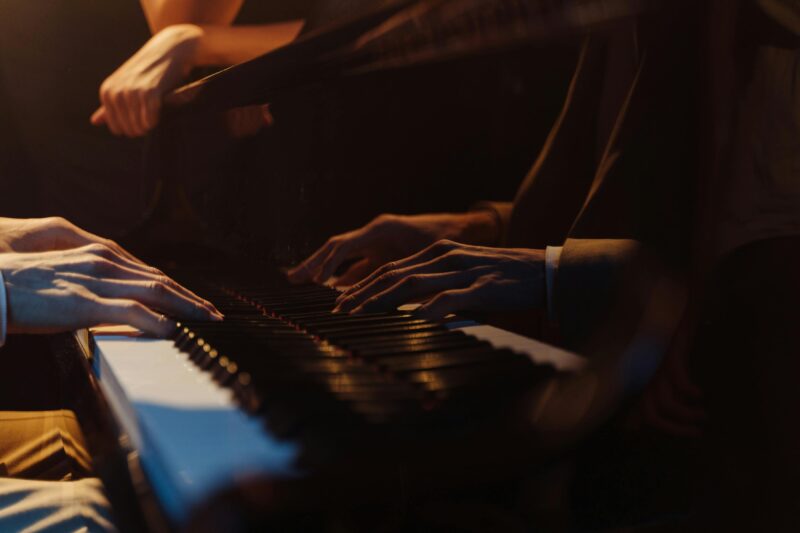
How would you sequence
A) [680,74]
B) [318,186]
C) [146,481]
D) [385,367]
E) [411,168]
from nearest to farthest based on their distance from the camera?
[146,481]
[385,367]
[680,74]
[411,168]
[318,186]

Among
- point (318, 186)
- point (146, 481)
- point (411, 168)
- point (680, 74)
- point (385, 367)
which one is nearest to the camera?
point (146, 481)

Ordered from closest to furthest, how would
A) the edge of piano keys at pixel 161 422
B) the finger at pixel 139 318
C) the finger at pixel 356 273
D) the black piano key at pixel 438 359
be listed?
the edge of piano keys at pixel 161 422 < the black piano key at pixel 438 359 < the finger at pixel 139 318 < the finger at pixel 356 273

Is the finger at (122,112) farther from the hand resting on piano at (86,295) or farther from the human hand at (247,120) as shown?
the hand resting on piano at (86,295)

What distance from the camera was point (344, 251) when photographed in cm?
107

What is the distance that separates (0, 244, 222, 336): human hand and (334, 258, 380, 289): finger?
0.81 ft

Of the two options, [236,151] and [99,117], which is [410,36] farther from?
[99,117]

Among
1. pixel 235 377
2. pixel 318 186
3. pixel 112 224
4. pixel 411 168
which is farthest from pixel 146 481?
pixel 112 224

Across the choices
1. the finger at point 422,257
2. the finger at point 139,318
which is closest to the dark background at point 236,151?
the finger at point 422,257

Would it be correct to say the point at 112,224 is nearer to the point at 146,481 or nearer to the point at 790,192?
the point at 146,481

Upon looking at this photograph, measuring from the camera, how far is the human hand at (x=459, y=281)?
0.76 m

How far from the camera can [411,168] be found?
41.9 inches

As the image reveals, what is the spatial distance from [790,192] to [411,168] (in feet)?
1.69

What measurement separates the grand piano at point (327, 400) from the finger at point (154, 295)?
0.04 meters

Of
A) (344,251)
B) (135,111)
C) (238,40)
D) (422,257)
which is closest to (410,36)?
(422,257)
